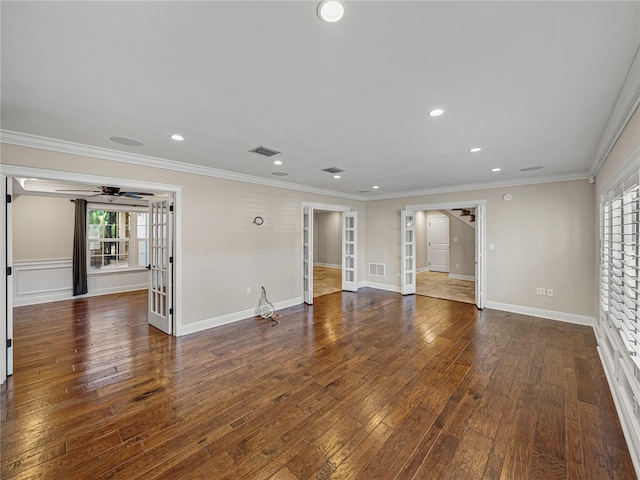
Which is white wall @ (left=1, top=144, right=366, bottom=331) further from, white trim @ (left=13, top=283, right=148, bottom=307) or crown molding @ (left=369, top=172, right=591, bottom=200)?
white trim @ (left=13, top=283, right=148, bottom=307)

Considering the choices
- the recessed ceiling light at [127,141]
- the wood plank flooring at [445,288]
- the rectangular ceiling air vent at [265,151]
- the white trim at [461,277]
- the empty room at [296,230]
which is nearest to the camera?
the empty room at [296,230]

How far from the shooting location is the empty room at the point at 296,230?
1446 millimetres

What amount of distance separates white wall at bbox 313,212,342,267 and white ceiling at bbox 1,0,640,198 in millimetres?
8338

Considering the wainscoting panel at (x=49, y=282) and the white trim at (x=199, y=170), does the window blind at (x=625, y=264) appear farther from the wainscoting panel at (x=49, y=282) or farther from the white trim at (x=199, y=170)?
the wainscoting panel at (x=49, y=282)

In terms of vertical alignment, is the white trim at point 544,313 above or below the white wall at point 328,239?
below

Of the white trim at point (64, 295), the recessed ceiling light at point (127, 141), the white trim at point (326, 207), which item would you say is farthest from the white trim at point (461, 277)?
the white trim at point (64, 295)

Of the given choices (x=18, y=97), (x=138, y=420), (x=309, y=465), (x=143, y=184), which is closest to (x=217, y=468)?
(x=309, y=465)

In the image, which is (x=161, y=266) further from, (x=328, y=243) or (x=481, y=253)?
(x=328, y=243)

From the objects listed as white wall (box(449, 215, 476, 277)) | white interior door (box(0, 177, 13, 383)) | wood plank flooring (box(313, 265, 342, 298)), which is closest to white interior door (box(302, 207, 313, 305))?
wood plank flooring (box(313, 265, 342, 298))

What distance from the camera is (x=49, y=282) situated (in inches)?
232

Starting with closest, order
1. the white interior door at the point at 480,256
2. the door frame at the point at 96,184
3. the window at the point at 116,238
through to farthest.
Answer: the door frame at the point at 96,184 → the white interior door at the point at 480,256 → the window at the point at 116,238

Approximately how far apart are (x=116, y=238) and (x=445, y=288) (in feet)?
29.0

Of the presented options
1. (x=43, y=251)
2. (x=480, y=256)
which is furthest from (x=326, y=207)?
(x=43, y=251)

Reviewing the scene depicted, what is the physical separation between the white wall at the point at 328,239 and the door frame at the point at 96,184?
26.0ft
